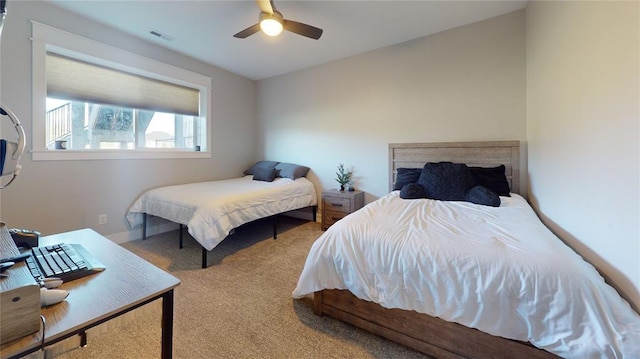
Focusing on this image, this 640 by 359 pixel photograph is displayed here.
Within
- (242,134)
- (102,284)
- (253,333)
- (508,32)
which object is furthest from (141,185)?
(508,32)

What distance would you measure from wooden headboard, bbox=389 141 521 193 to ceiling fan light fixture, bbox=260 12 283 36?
6.56ft

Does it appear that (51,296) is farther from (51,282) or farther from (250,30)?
(250,30)

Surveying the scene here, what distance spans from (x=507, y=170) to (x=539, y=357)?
2.21m

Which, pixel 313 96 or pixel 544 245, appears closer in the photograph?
pixel 544 245

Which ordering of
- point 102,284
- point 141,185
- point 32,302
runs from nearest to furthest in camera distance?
point 32,302, point 102,284, point 141,185

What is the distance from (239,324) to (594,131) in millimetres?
2362

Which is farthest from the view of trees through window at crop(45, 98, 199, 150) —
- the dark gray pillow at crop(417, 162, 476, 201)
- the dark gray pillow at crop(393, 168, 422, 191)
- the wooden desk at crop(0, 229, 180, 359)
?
the dark gray pillow at crop(417, 162, 476, 201)

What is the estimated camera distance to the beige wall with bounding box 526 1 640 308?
1.08m

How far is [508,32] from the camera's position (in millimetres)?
2727

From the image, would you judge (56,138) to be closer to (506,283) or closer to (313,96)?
(313,96)

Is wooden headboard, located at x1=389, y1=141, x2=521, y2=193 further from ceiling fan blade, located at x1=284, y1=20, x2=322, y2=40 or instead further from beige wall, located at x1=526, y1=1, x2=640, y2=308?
ceiling fan blade, located at x1=284, y1=20, x2=322, y2=40

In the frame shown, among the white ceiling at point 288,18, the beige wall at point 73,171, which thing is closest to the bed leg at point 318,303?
the white ceiling at point 288,18

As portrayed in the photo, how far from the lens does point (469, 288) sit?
3.82 feet

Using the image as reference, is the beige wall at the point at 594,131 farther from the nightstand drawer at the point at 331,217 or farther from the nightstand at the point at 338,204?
the nightstand drawer at the point at 331,217
